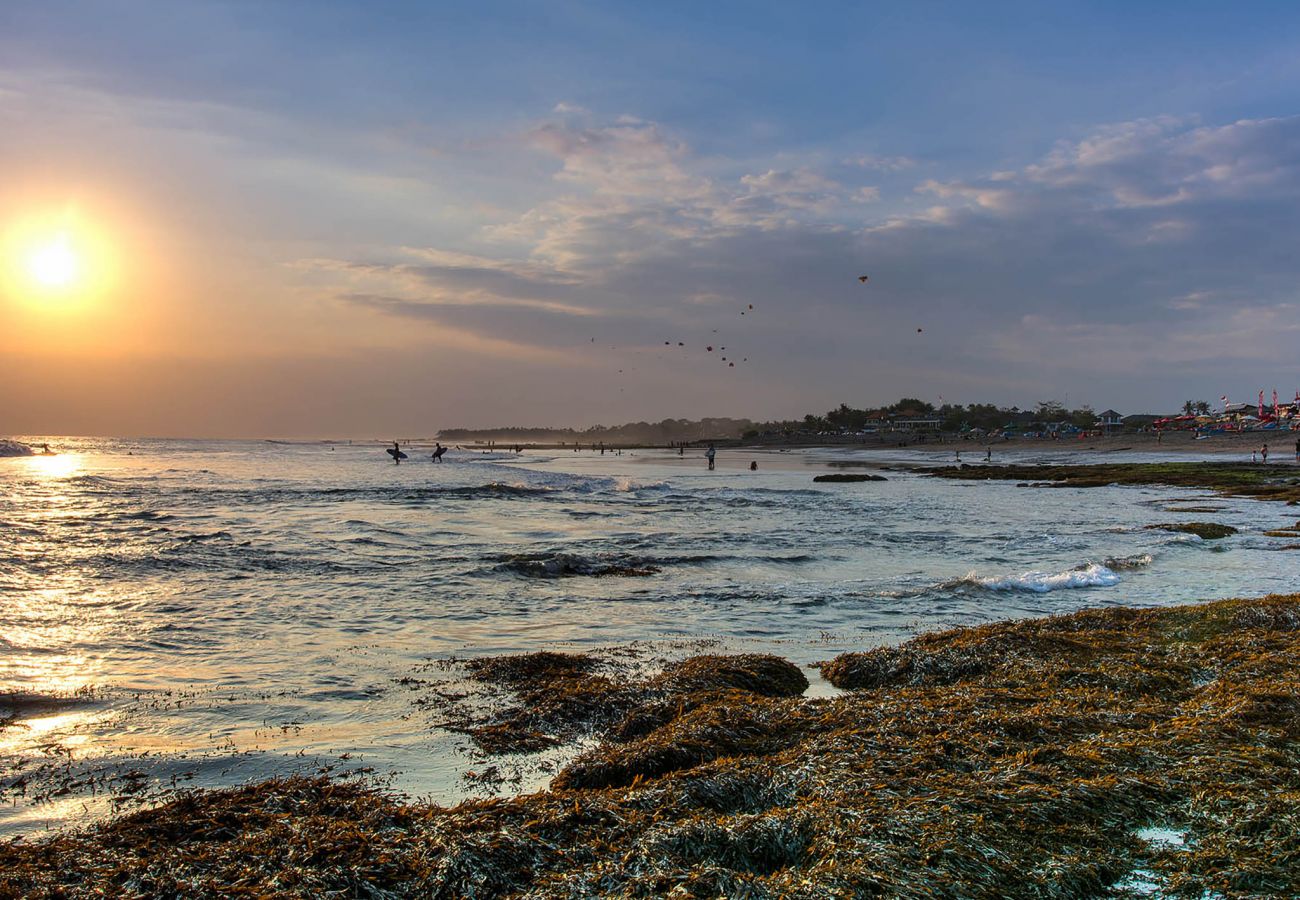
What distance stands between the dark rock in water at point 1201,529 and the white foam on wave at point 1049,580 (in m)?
6.89

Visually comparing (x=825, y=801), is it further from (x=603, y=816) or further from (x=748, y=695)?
(x=748, y=695)

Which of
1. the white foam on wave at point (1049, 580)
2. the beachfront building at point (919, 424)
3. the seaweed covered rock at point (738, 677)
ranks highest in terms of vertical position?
the beachfront building at point (919, 424)

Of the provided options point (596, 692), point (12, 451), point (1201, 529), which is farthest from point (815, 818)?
point (12, 451)

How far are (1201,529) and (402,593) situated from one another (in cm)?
1845

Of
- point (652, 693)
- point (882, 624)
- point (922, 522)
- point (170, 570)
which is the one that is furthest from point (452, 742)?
point (922, 522)

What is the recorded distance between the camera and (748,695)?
5453 mm

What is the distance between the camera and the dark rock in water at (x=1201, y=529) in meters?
17.2

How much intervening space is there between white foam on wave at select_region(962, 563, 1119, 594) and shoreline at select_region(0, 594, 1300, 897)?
662cm

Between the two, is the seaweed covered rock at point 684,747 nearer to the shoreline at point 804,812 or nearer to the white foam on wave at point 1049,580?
the shoreline at point 804,812

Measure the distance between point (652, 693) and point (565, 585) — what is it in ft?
20.7

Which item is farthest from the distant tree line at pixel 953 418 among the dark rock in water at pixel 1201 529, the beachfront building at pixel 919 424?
the dark rock in water at pixel 1201 529

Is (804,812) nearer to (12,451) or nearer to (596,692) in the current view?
(596,692)

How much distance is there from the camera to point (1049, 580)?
11.8 meters

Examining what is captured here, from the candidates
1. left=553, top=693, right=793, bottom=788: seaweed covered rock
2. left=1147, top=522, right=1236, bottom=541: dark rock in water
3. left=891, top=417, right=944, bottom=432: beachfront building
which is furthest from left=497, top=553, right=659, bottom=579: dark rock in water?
left=891, top=417, right=944, bottom=432: beachfront building
